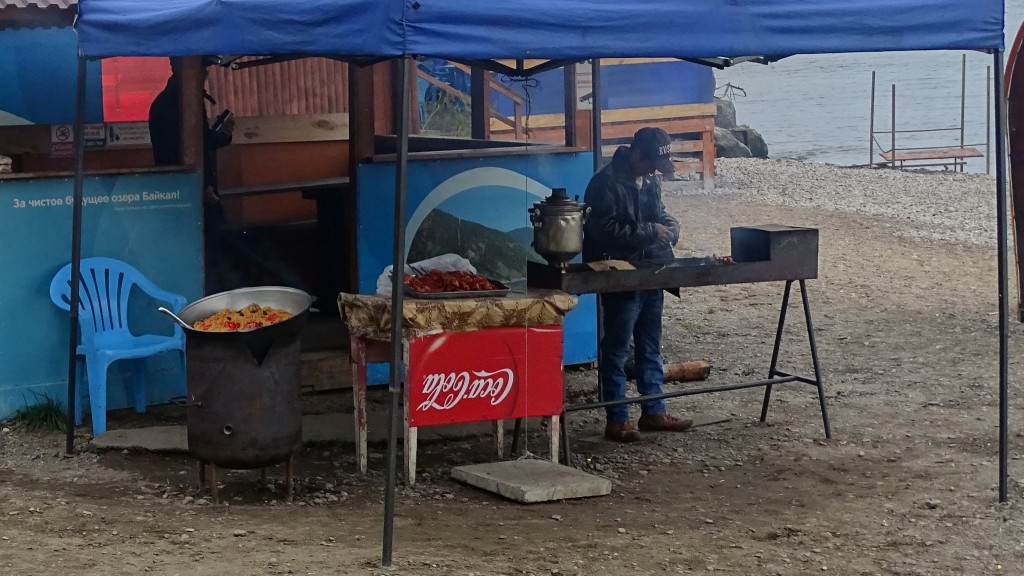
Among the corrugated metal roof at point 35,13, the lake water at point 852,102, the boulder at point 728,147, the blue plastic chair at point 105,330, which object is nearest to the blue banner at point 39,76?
the corrugated metal roof at point 35,13

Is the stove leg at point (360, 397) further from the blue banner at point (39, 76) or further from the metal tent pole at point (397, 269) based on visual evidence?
the blue banner at point (39, 76)

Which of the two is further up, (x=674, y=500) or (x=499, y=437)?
(x=499, y=437)

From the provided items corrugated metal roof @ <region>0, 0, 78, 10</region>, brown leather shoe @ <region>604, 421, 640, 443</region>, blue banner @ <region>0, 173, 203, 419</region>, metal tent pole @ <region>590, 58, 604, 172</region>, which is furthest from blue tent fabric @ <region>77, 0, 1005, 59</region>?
metal tent pole @ <region>590, 58, 604, 172</region>

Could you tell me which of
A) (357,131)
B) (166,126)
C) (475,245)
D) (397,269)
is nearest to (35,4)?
(166,126)

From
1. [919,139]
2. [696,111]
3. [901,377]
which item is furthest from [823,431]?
[919,139]

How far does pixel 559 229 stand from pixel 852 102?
60452 millimetres

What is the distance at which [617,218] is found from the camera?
7191mm

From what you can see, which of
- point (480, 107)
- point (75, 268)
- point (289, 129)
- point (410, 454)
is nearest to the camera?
point (410, 454)

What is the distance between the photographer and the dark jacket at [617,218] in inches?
283

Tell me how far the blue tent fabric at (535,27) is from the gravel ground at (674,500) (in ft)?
6.85

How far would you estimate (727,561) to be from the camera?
17.6 feet

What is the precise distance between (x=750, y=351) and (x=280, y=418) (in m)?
5.25

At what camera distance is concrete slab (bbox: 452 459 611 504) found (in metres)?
6.19

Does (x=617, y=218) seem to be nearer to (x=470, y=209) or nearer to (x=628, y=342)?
(x=628, y=342)
